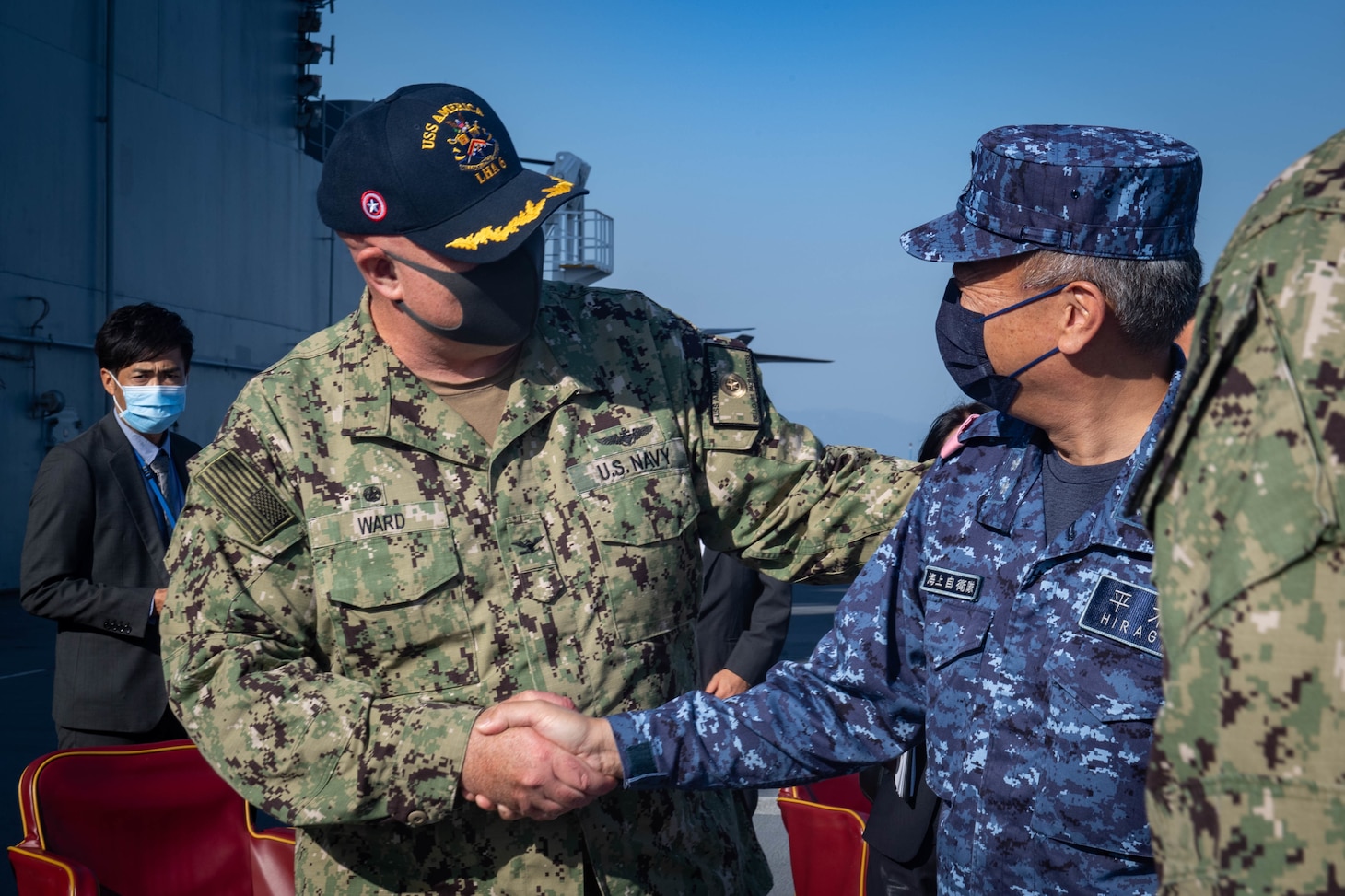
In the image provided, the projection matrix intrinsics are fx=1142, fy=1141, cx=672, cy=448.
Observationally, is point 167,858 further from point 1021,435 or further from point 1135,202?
point 1135,202

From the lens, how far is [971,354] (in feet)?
6.24

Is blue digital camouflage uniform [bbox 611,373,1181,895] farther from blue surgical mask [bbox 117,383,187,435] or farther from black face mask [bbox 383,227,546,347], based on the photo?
blue surgical mask [bbox 117,383,187,435]

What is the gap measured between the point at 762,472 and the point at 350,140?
1005 millimetres

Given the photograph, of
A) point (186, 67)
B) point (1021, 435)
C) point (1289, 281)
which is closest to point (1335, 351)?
point (1289, 281)

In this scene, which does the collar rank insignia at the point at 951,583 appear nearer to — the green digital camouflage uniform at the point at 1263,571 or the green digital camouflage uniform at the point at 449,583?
the green digital camouflage uniform at the point at 449,583

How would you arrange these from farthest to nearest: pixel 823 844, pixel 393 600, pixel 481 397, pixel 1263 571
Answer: pixel 823 844
pixel 481 397
pixel 393 600
pixel 1263 571

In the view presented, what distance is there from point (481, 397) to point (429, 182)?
0.43 meters

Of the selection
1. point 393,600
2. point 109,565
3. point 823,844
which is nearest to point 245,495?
point 393,600

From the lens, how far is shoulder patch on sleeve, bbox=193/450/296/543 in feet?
6.57

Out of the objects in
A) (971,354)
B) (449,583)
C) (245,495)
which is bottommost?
(449,583)

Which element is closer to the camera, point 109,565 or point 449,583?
point 449,583

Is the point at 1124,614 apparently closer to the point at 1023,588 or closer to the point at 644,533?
the point at 1023,588

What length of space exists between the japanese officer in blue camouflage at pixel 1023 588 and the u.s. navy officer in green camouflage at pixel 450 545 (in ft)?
0.57

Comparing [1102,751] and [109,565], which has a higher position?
[1102,751]
